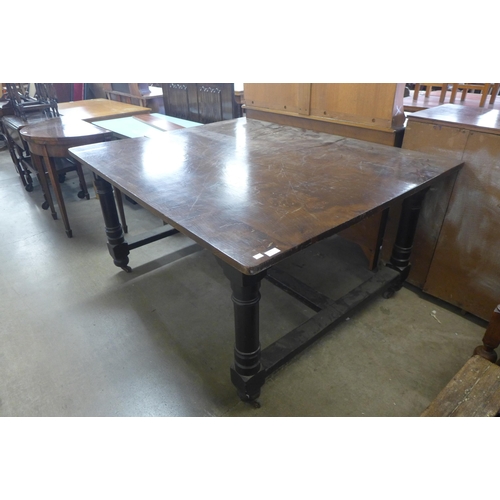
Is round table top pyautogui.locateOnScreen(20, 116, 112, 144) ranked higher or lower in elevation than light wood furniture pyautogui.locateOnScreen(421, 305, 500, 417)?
higher

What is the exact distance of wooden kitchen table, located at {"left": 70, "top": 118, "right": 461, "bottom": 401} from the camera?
1167 mm

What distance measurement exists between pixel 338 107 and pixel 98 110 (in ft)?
10.1

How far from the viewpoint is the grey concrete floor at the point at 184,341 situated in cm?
161

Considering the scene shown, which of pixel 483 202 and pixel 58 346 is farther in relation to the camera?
pixel 58 346

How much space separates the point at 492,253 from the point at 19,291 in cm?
264

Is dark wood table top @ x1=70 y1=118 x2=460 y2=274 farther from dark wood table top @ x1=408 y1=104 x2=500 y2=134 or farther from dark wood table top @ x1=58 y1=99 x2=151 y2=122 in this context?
dark wood table top @ x1=58 y1=99 x2=151 y2=122

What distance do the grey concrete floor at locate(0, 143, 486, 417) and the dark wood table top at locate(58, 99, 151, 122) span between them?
5.74 ft

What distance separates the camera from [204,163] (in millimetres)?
1749

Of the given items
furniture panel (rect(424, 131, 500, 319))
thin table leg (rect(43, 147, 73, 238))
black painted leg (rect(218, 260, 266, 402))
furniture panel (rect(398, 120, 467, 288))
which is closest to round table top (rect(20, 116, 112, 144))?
thin table leg (rect(43, 147, 73, 238))

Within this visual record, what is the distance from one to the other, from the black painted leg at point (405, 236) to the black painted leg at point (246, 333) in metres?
1.02

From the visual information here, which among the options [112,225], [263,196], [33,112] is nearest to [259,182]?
[263,196]

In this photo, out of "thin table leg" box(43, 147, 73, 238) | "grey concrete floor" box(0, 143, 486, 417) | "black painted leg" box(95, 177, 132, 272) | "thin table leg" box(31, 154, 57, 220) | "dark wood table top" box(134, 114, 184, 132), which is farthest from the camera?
"dark wood table top" box(134, 114, 184, 132)
